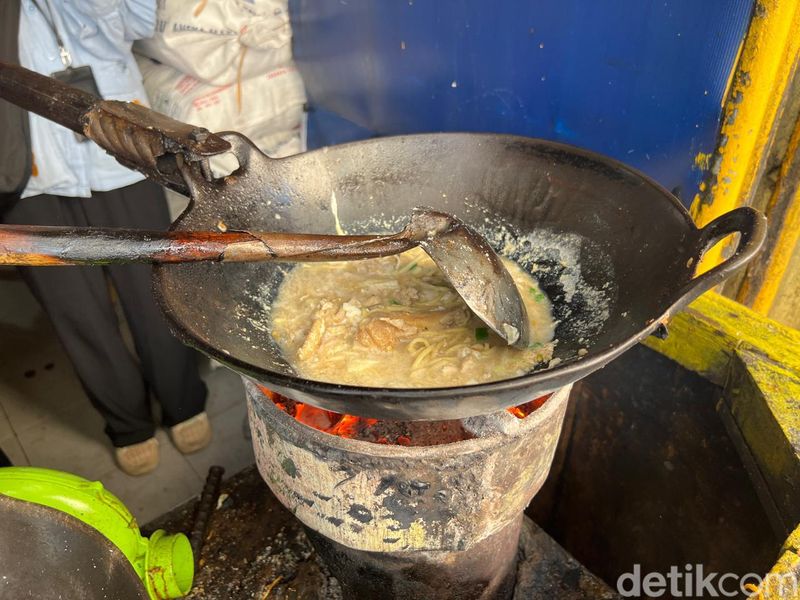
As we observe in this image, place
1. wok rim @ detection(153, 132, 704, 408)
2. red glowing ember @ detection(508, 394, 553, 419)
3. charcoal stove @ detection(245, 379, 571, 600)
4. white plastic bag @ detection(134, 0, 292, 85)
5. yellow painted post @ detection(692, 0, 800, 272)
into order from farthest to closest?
white plastic bag @ detection(134, 0, 292, 85), red glowing ember @ detection(508, 394, 553, 419), yellow painted post @ detection(692, 0, 800, 272), charcoal stove @ detection(245, 379, 571, 600), wok rim @ detection(153, 132, 704, 408)

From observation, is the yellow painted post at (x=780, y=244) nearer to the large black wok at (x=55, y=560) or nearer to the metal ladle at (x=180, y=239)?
the metal ladle at (x=180, y=239)

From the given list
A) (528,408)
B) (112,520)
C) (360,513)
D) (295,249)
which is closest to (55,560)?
(112,520)

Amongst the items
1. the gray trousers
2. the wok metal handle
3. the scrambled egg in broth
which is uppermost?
the wok metal handle

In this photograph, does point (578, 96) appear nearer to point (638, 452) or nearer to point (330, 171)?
point (330, 171)

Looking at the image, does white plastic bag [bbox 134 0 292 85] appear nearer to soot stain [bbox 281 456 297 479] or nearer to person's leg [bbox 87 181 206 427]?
person's leg [bbox 87 181 206 427]

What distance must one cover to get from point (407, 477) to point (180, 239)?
0.83m

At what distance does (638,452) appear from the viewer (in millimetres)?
2492

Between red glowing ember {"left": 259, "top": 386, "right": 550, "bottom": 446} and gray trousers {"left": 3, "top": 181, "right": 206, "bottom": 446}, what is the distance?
122 cm

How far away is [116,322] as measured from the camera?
3.12 m

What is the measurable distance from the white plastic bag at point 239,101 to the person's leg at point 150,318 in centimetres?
49

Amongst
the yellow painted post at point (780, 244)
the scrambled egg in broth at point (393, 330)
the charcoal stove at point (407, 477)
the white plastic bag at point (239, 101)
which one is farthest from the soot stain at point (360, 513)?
the white plastic bag at point (239, 101)

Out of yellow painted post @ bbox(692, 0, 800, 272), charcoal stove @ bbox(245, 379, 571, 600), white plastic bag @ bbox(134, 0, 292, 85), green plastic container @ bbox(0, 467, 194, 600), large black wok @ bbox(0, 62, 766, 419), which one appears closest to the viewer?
large black wok @ bbox(0, 62, 766, 419)

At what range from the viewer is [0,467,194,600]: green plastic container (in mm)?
1931

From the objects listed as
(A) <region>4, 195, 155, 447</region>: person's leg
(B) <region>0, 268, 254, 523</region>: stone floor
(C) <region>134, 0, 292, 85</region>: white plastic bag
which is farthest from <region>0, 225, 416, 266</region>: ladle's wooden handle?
(B) <region>0, 268, 254, 523</region>: stone floor
